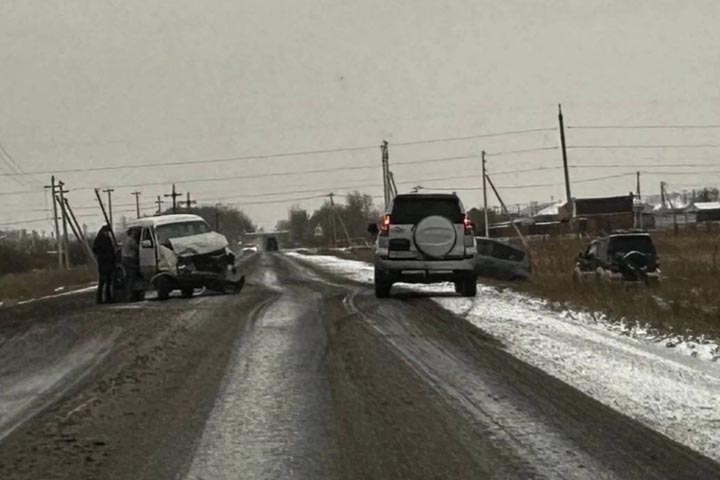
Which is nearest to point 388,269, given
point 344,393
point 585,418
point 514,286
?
point 514,286

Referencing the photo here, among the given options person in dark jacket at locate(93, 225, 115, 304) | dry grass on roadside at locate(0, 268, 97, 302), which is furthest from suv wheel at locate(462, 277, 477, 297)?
dry grass on roadside at locate(0, 268, 97, 302)

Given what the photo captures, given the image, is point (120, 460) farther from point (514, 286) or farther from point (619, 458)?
point (514, 286)

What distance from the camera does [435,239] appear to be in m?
18.1

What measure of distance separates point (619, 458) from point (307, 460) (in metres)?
2.10

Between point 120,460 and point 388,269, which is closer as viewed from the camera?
point 120,460

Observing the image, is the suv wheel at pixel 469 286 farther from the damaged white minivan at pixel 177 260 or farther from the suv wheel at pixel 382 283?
the damaged white minivan at pixel 177 260

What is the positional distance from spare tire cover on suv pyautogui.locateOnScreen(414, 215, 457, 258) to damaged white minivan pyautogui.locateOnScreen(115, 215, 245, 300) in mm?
6351

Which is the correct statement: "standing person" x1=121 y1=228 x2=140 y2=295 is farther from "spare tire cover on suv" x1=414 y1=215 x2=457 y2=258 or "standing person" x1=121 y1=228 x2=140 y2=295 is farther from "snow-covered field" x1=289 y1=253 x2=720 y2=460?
"snow-covered field" x1=289 y1=253 x2=720 y2=460

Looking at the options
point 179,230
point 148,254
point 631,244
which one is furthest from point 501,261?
point 148,254

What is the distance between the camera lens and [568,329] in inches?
517

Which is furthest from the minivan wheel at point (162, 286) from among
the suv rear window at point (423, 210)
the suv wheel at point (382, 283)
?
the suv rear window at point (423, 210)

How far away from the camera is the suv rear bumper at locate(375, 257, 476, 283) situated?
18.1 metres

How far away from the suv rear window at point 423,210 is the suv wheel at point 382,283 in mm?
1168

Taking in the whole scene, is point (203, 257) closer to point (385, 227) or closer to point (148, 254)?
point (148, 254)
